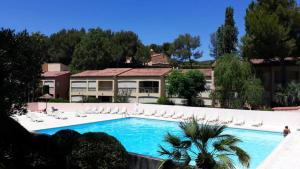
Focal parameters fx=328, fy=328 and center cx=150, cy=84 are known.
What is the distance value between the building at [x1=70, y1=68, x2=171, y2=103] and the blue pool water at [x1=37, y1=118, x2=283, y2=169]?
46.0ft

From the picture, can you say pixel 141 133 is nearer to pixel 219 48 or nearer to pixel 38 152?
pixel 38 152

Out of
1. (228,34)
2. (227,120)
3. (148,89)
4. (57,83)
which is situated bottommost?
(227,120)

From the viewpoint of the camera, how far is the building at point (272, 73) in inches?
1484

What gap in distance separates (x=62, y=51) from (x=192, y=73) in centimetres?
3993

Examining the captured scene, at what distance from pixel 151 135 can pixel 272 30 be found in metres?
Answer: 17.0

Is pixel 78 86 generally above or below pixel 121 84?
below

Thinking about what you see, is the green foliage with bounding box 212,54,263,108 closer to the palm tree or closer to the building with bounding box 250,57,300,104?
the building with bounding box 250,57,300,104

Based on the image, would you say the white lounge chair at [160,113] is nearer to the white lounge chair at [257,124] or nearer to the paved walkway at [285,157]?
the white lounge chair at [257,124]

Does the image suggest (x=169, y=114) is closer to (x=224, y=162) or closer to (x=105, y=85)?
(x=105, y=85)

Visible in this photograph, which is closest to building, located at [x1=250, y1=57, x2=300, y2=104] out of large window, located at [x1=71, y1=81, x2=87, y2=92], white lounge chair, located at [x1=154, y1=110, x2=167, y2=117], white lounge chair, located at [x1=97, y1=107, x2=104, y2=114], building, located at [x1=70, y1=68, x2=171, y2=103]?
white lounge chair, located at [x1=154, y1=110, x2=167, y2=117]

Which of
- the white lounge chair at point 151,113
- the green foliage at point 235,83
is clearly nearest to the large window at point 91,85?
the white lounge chair at point 151,113

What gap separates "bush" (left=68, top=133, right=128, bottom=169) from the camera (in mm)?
8711

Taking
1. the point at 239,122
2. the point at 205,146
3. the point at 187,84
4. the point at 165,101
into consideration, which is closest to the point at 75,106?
the point at 165,101

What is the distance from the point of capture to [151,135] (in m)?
25.3
